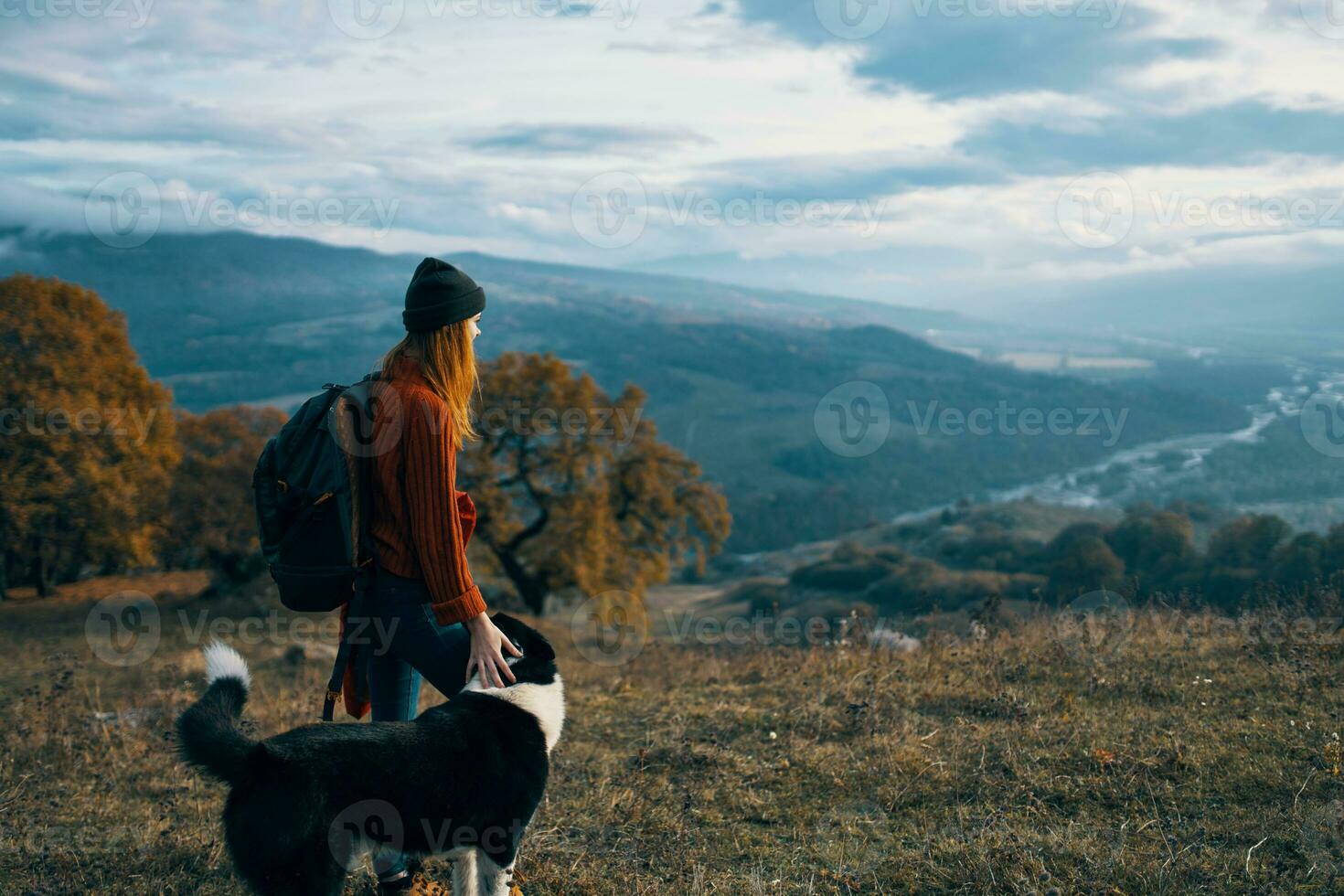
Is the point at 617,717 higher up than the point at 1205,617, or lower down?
lower down

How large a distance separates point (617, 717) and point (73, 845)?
3564 mm

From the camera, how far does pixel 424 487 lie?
306 cm

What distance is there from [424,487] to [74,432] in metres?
26.6

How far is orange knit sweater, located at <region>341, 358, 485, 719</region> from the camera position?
9.97 feet

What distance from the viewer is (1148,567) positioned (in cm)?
4578

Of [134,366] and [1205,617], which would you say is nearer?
[1205,617]

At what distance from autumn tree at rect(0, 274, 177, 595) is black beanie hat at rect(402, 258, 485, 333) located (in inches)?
1028

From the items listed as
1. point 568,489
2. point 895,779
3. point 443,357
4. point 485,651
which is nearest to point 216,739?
point 485,651

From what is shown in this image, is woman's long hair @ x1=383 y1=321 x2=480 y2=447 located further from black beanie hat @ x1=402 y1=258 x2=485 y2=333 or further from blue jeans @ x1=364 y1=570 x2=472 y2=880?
blue jeans @ x1=364 y1=570 x2=472 y2=880

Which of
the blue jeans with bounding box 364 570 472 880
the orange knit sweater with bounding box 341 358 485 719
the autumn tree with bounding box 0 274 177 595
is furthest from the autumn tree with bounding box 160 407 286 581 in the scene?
the orange knit sweater with bounding box 341 358 485 719

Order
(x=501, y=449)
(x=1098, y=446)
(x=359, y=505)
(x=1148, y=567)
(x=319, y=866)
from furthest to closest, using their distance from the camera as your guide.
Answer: (x=1098, y=446), (x=1148, y=567), (x=501, y=449), (x=359, y=505), (x=319, y=866)

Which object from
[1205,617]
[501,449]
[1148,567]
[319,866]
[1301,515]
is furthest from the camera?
[1301,515]

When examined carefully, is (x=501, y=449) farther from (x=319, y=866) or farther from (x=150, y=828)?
(x=319, y=866)

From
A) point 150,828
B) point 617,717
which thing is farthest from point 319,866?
point 617,717
